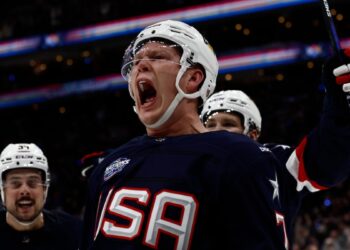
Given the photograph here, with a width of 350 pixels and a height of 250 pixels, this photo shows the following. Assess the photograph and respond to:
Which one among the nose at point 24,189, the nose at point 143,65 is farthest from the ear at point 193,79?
the nose at point 24,189

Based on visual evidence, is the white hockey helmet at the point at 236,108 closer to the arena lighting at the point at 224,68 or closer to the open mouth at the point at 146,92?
the open mouth at the point at 146,92

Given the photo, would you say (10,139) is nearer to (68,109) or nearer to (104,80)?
(68,109)

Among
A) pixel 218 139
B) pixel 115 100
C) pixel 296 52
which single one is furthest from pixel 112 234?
pixel 115 100

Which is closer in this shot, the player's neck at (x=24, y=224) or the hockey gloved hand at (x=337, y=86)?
the hockey gloved hand at (x=337, y=86)

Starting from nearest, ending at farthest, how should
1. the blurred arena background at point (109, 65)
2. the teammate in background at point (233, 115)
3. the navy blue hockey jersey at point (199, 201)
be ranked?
the navy blue hockey jersey at point (199, 201), the teammate in background at point (233, 115), the blurred arena background at point (109, 65)

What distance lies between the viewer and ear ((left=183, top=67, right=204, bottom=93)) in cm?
192

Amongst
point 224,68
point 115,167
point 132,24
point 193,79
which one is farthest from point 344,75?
point 132,24

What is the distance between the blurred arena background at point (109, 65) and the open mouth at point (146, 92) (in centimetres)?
1077

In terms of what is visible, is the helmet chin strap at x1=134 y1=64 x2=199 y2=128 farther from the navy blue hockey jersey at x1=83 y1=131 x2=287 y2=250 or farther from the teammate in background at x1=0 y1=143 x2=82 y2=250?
the teammate in background at x1=0 y1=143 x2=82 y2=250

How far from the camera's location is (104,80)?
17.1 meters

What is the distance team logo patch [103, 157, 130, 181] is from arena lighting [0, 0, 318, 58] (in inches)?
523

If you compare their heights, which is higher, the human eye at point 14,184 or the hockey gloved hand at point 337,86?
the hockey gloved hand at point 337,86

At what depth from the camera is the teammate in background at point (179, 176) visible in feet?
5.35

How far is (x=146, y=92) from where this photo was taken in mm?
1906
